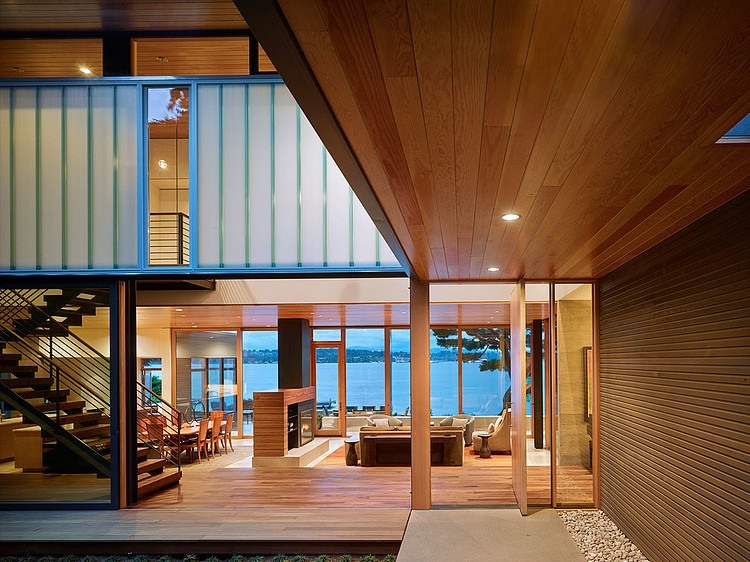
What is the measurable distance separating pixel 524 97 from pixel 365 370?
12088 mm

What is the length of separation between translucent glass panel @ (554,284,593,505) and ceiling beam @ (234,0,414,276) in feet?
14.4

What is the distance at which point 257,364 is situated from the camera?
1405 centimetres

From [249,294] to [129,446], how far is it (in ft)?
10.5

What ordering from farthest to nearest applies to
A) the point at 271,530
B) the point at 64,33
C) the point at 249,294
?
the point at 249,294, the point at 64,33, the point at 271,530

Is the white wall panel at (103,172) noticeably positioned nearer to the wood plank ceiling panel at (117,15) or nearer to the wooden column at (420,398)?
the wood plank ceiling panel at (117,15)

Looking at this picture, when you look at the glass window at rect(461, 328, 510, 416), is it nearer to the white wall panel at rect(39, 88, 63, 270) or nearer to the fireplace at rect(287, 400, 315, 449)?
the fireplace at rect(287, 400, 315, 449)

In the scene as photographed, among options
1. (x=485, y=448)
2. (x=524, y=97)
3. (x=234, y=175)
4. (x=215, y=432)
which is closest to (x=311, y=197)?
(x=234, y=175)

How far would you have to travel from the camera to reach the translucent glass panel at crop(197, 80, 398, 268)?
6.63 meters

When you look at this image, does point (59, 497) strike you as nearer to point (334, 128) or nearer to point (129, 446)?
point (129, 446)

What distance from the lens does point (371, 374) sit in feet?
44.7

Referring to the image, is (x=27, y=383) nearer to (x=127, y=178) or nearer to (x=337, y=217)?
(x=127, y=178)

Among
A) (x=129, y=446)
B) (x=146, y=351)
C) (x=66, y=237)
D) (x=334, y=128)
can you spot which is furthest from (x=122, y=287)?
(x=146, y=351)

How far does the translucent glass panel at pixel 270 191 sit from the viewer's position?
6.63 meters

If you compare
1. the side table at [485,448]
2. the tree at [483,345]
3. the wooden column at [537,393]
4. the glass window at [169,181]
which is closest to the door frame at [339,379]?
the tree at [483,345]
